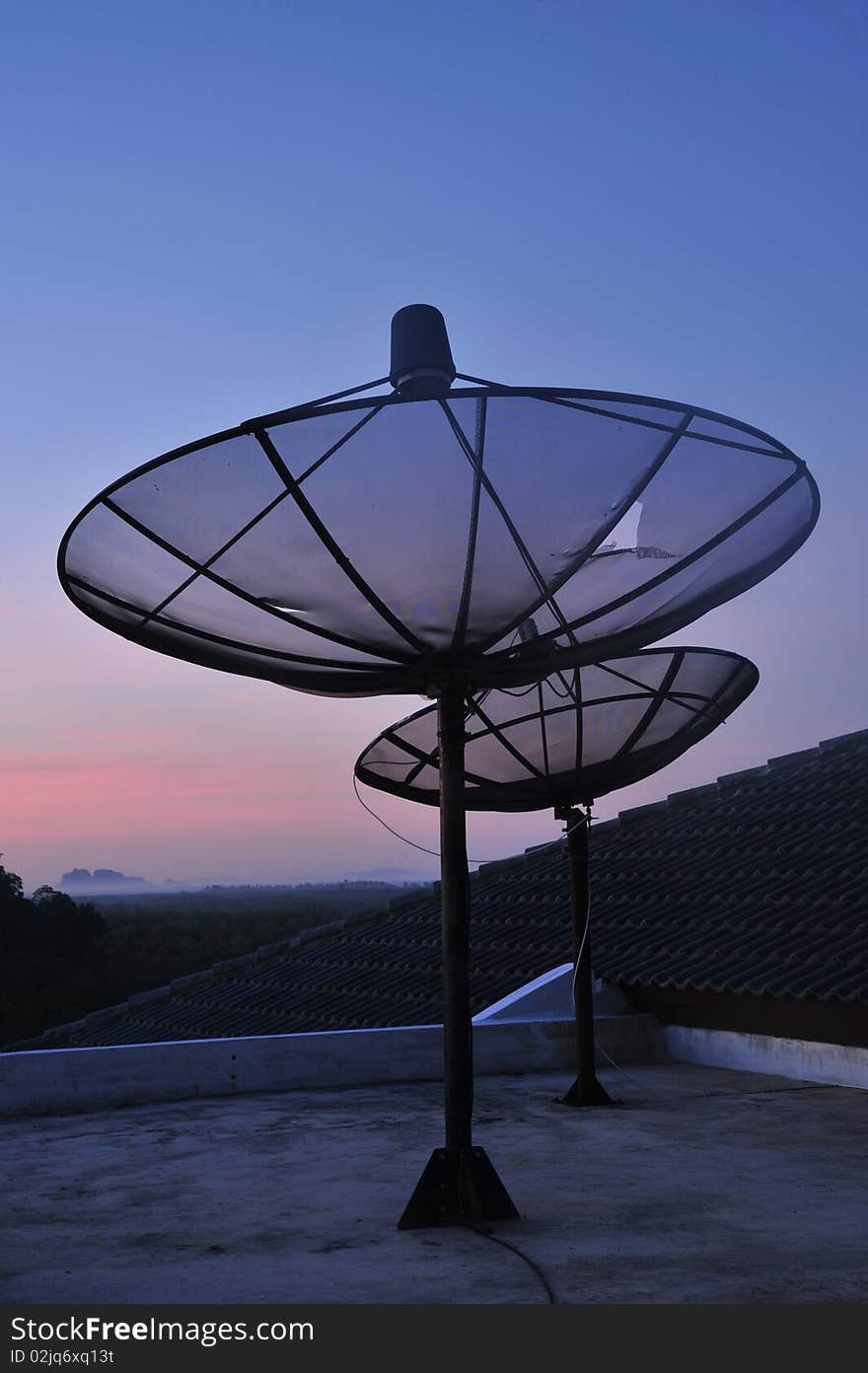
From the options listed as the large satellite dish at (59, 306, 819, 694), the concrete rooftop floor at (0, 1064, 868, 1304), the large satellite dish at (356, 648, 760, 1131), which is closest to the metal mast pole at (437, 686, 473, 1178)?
the large satellite dish at (59, 306, 819, 694)

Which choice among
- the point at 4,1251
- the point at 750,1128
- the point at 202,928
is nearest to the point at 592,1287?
the point at 4,1251

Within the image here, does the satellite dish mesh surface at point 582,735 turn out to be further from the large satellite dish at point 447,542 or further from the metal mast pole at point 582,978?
the large satellite dish at point 447,542

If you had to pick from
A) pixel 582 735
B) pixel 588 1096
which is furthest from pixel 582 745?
pixel 588 1096

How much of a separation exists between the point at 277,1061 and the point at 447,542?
6560mm

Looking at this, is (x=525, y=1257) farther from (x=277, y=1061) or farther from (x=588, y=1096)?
(x=277, y=1061)

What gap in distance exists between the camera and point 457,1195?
259 inches

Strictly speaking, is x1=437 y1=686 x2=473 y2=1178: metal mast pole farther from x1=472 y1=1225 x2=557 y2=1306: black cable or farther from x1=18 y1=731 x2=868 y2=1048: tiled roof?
x1=18 y1=731 x2=868 y2=1048: tiled roof

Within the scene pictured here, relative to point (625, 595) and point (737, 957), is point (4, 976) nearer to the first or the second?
point (737, 957)

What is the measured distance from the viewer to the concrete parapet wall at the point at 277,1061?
10.7 m

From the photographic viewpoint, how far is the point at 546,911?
19.3 meters

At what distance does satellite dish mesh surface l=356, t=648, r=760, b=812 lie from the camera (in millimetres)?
10383

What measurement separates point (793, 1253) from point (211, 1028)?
48.0 feet

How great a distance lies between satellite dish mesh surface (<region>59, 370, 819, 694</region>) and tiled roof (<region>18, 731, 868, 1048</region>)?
560cm

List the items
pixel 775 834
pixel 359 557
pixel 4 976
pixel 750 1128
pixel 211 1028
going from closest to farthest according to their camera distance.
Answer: pixel 359 557, pixel 750 1128, pixel 775 834, pixel 211 1028, pixel 4 976
